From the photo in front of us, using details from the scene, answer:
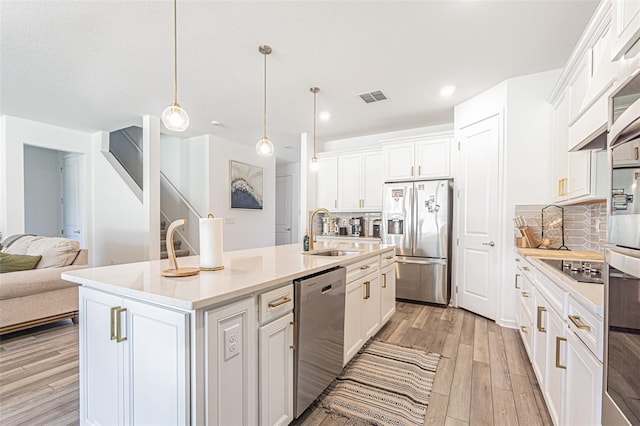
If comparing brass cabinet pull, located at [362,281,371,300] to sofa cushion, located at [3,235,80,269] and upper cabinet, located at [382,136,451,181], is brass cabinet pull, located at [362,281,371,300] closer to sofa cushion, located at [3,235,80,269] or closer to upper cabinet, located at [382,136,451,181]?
upper cabinet, located at [382,136,451,181]

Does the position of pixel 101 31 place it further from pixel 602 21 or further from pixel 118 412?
pixel 602 21

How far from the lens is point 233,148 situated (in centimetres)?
593

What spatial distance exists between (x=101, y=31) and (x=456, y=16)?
9.36 feet

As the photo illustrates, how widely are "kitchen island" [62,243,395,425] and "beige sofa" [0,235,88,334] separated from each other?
2027 millimetres

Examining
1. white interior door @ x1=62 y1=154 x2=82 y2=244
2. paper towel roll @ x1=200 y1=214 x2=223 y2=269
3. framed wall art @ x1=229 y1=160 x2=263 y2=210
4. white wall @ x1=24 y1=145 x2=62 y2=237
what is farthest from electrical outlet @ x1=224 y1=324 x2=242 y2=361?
white wall @ x1=24 y1=145 x2=62 y2=237

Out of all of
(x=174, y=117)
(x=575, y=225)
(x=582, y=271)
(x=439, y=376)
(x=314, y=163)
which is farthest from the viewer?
(x=314, y=163)

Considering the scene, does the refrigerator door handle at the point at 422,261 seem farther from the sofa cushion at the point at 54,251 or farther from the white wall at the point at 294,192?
the sofa cushion at the point at 54,251

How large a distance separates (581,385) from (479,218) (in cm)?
253

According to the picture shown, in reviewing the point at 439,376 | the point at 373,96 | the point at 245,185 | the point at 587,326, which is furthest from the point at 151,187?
the point at 587,326

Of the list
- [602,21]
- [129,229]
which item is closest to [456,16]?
[602,21]

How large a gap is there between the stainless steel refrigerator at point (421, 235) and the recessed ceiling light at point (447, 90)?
109 cm

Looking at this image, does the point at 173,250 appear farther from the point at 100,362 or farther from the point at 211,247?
the point at 100,362

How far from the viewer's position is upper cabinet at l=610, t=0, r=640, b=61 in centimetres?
83

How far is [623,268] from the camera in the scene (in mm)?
778
